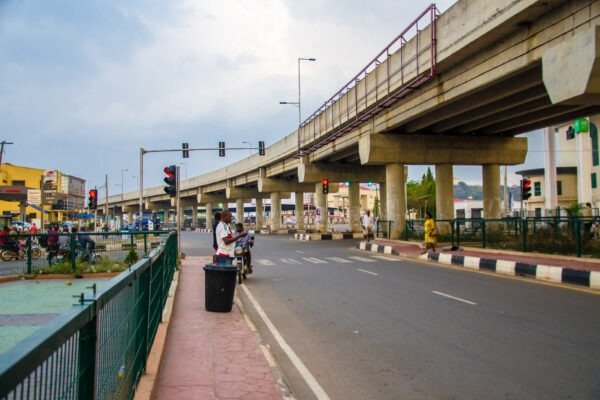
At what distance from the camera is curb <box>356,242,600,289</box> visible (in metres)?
13.5

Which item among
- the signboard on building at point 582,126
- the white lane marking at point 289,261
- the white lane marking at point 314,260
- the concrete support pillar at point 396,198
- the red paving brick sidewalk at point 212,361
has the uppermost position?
the signboard on building at point 582,126

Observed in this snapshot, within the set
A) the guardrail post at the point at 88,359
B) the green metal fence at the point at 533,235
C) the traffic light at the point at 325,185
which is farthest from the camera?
the traffic light at the point at 325,185

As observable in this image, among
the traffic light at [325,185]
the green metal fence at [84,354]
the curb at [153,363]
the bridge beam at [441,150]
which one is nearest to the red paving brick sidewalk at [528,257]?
the bridge beam at [441,150]

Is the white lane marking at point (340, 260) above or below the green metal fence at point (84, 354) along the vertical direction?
below

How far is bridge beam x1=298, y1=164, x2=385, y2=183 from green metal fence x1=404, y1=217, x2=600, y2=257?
2019 cm

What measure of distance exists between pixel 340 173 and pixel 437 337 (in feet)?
127

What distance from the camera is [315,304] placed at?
11.3 meters

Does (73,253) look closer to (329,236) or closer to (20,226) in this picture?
(329,236)

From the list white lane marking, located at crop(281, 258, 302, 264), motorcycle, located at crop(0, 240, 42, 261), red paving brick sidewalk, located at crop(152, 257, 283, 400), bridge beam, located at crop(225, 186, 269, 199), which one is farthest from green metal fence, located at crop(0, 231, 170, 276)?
bridge beam, located at crop(225, 186, 269, 199)

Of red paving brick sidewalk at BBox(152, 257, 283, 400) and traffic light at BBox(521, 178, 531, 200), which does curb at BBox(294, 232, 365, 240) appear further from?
red paving brick sidewalk at BBox(152, 257, 283, 400)

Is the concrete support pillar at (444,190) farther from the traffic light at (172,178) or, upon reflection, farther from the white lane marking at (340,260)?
the traffic light at (172,178)

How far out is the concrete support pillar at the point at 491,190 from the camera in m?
32.7

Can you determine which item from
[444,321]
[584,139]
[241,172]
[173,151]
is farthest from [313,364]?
[241,172]

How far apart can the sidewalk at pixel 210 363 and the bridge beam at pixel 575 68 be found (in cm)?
1016
